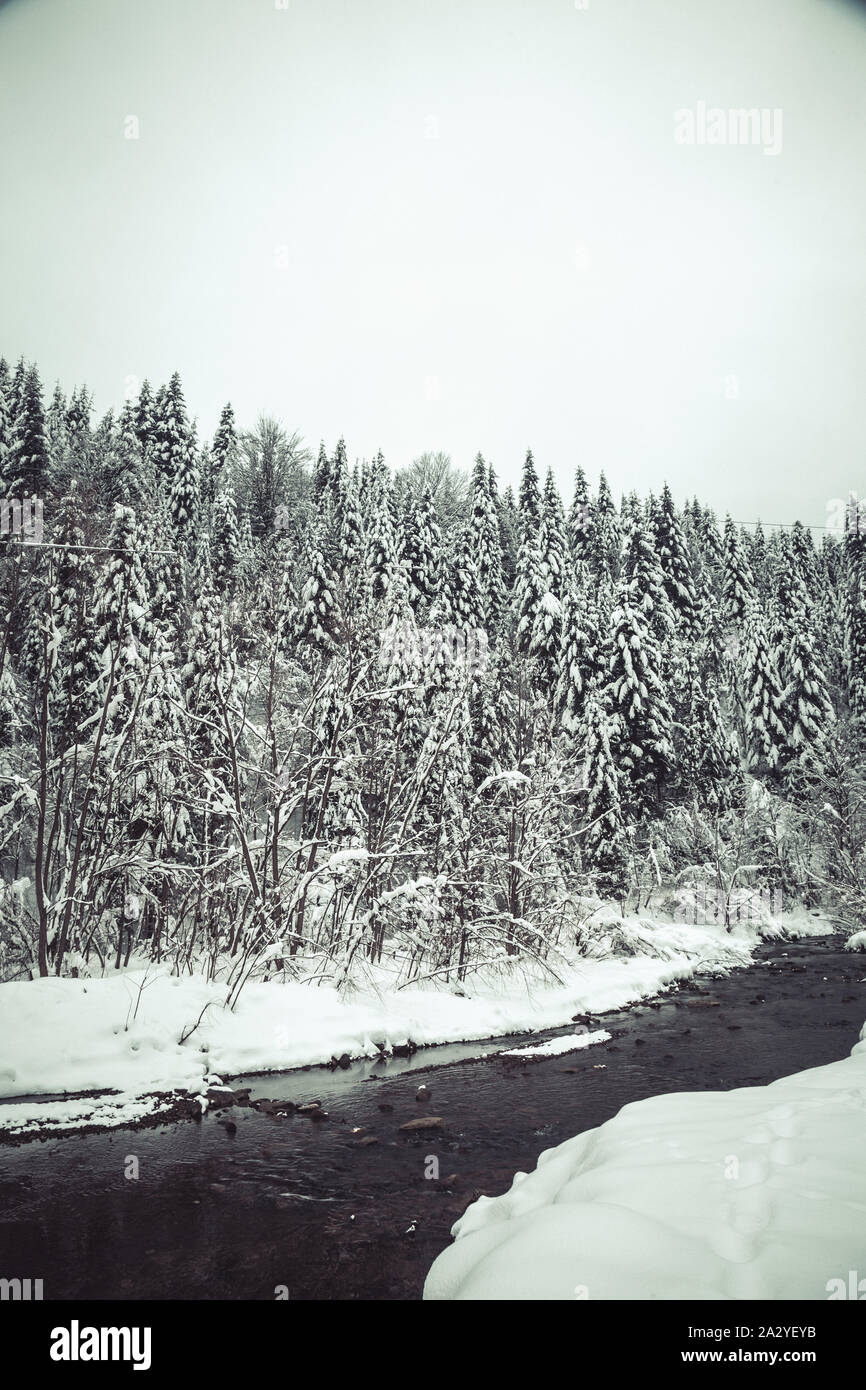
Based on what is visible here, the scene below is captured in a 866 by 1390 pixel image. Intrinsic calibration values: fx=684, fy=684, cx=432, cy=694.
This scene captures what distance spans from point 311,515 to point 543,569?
16837 millimetres

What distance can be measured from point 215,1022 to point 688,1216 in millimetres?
8675

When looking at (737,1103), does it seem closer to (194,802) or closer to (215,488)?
(194,802)

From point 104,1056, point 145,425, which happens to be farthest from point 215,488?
point 104,1056

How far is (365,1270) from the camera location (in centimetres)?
491

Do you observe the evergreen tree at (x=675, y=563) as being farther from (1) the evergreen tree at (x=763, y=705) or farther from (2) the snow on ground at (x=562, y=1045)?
(2) the snow on ground at (x=562, y=1045)

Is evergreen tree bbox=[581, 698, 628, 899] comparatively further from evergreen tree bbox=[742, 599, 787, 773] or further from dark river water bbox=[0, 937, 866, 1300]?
evergreen tree bbox=[742, 599, 787, 773]

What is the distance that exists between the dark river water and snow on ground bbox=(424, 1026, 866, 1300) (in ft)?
4.10

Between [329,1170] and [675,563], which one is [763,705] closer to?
[675,563]

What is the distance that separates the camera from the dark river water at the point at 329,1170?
194 inches

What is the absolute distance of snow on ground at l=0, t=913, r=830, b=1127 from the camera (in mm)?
8852

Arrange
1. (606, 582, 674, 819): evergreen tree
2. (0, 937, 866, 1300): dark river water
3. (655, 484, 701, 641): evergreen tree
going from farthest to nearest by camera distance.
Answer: (655, 484, 701, 641): evergreen tree → (606, 582, 674, 819): evergreen tree → (0, 937, 866, 1300): dark river water

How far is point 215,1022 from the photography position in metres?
10.3

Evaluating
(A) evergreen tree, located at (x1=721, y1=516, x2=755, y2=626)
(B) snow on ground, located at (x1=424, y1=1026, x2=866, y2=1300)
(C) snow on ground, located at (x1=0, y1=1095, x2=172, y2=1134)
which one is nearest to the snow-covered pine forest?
(C) snow on ground, located at (x1=0, y1=1095, x2=172, y2=1134)

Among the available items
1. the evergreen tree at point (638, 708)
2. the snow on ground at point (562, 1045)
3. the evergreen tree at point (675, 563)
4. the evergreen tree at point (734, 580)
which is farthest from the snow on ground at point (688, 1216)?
the evergreen tree at point (734, 580)
